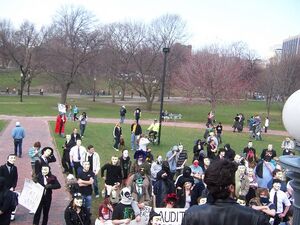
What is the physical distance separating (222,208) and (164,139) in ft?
77.6

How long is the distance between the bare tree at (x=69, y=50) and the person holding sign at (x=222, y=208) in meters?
47.4

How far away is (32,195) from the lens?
9719 millimetres

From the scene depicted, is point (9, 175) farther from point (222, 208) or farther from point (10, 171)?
point (222, 208)

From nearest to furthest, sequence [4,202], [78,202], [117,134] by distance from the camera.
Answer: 1. [4,202]
2. [78,202]
3. [117,134]

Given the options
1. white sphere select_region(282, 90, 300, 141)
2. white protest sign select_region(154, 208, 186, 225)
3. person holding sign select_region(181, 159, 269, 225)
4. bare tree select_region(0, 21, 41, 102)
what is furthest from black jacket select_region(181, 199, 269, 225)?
bare tree select_region(0, 21, 41, 102)

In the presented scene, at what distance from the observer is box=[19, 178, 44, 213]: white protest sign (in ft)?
31.2

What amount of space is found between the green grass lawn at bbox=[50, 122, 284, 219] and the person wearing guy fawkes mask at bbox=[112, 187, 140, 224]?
1058 cm

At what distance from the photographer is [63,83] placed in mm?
50281

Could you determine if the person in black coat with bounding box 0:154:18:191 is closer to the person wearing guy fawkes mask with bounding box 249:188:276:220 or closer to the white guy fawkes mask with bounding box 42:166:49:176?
the white guy fawkes mask with bounding box 42:166:49:176

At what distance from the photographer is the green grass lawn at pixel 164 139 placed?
70.7 ft

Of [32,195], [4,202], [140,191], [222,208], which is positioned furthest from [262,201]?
[222,208]

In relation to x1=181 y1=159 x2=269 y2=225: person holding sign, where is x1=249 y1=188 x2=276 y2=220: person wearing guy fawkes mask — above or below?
below

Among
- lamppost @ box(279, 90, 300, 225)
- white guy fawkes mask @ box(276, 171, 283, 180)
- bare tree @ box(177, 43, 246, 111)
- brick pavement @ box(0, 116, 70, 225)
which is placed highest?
bare tree @ box(177, 43, 246, 111)

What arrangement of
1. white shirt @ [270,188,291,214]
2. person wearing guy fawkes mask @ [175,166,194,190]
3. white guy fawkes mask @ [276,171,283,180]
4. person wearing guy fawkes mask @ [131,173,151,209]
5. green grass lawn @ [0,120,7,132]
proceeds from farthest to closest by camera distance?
green grass lawn @ [0,120,7,132], white guy fawkes mask @ [276,171,283,180], person wearing guy fawkes mask @ [175,166,194,190], person wearing guy fawkes mask @ [131,173,151,209], white shirt @ [270,188,291,214]
